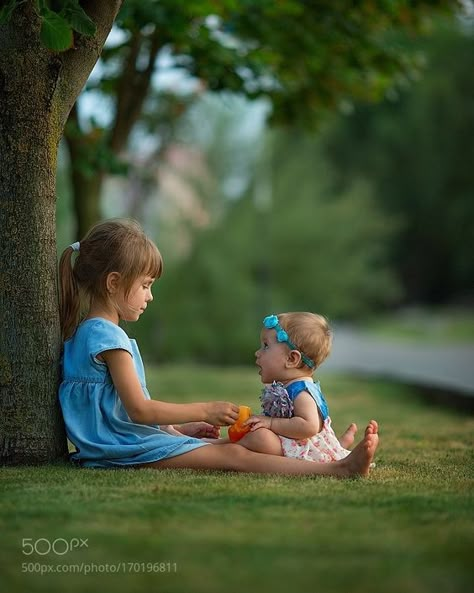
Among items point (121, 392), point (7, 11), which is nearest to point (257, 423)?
point (121, 392)

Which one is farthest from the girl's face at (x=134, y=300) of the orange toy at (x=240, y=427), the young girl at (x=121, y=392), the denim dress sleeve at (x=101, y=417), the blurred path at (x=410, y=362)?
the blurred path at (x=410, y=362)

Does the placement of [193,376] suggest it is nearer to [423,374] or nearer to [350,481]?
[423,374]

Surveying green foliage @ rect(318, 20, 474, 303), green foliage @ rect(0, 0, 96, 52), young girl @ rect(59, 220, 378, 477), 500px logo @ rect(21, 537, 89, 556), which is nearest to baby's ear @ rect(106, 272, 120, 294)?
young girl @ rect(59, 220, 378, 477)

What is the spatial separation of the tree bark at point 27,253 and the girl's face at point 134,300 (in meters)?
0.35

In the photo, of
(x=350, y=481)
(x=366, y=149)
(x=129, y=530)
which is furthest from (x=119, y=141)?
(x=366, y=149)

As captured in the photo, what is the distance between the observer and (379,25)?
39.6 ft

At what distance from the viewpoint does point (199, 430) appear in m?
4.96

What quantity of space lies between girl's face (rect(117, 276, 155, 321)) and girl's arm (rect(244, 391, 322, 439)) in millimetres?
780

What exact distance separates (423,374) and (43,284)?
10745 mm

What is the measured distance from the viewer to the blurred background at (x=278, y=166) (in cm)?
1102

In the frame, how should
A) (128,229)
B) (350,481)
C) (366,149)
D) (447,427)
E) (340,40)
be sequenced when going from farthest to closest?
(366,149) → (340,40) → (447,427) → (128,229) → (350,481)

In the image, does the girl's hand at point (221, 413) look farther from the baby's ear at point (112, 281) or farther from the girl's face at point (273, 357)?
the baby's ear at point (112, 281)

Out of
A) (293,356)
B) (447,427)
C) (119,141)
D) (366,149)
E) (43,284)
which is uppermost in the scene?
(366,149)

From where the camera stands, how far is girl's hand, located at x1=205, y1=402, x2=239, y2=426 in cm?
440
